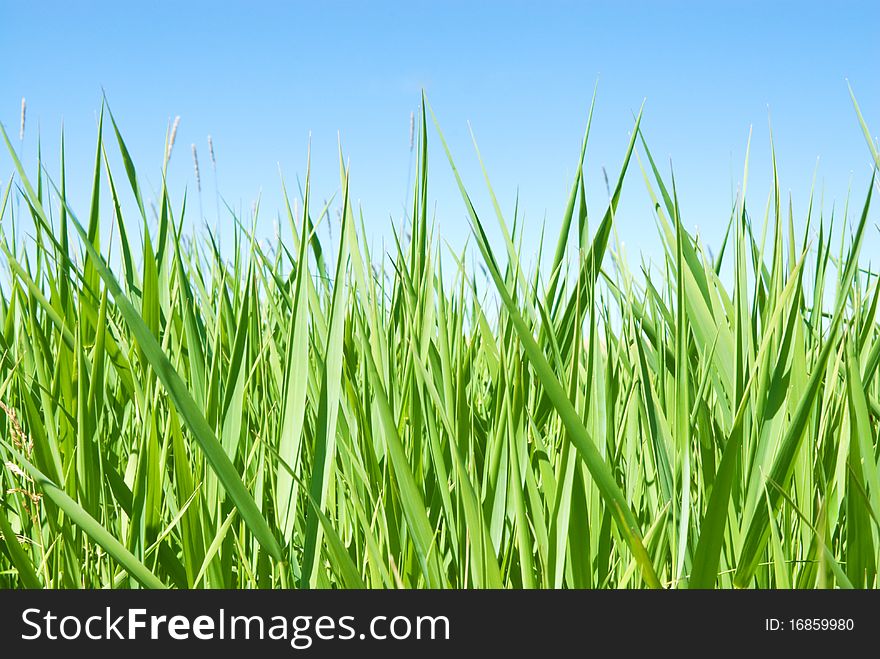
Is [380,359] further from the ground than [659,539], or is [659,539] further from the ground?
[380,359]

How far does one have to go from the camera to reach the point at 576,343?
505 mm

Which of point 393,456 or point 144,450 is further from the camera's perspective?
point 144,450

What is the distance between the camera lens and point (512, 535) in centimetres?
61

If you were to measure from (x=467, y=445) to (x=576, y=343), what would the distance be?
18cm

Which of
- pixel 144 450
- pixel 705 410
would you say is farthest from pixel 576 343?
pixel 144 450
